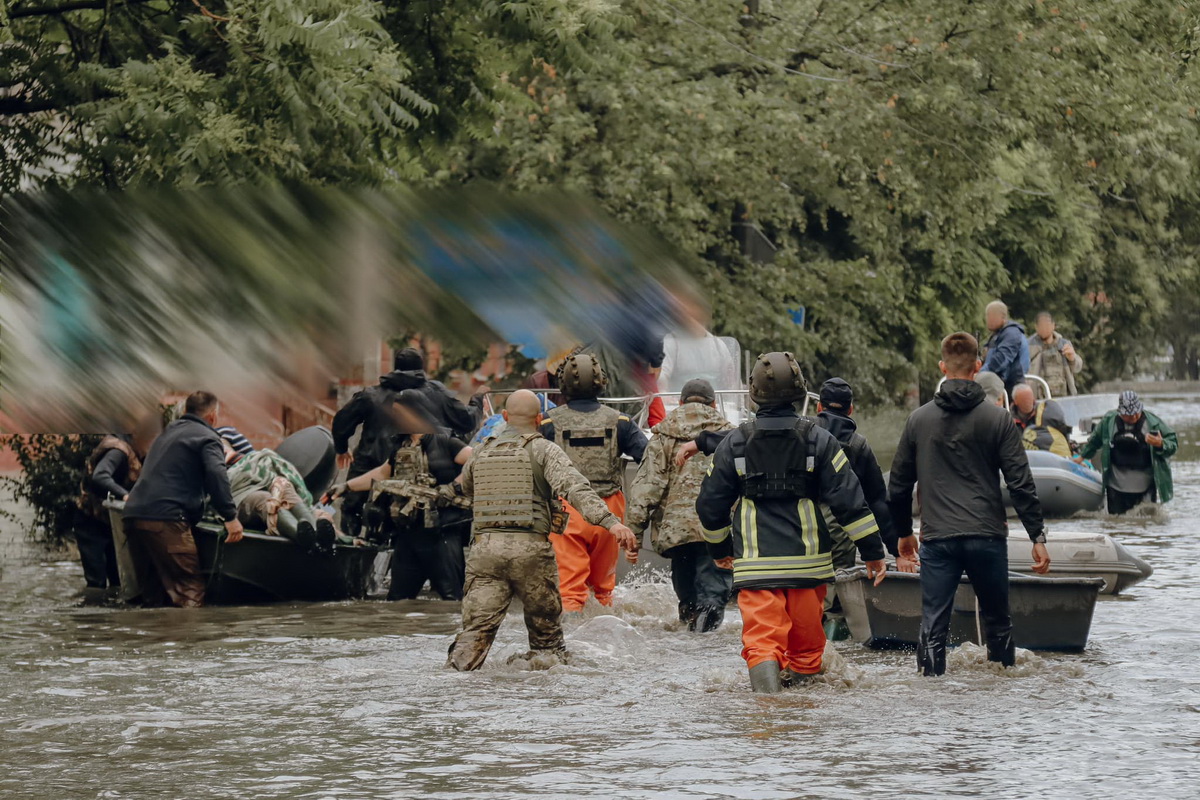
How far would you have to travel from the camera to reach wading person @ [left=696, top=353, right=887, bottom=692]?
28.8 feet

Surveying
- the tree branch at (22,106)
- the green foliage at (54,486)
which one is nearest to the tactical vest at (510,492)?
the green foliage at (54,486)

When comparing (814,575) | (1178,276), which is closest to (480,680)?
(814,575)

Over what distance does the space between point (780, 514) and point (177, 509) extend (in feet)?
20.5

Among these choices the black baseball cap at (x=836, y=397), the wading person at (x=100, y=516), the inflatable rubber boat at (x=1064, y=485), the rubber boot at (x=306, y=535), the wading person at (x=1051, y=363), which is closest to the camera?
the black baseball cap at (x=836, y=397)

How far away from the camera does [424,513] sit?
13500 millimetres

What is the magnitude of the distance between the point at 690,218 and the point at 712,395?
5445 mm

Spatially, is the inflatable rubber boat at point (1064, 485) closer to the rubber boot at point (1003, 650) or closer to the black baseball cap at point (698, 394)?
the black baseball cap at point (698, 394)

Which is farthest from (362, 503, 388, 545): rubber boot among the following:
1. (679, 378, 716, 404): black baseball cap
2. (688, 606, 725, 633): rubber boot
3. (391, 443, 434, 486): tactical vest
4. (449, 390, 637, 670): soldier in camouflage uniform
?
(449, 390, 637, 670): soldier in camouflage uniform

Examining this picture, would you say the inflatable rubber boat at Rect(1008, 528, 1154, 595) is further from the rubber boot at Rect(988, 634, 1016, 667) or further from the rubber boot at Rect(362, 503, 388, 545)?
the rubber boot at Rect(362, 503, 388, 545)

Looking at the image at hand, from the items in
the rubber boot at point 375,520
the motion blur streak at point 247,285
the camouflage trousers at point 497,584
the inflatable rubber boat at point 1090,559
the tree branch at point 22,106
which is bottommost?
the inflatable rubber boat at point 1090,559

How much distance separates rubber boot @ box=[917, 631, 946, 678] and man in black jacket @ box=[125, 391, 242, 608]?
19.5 ft

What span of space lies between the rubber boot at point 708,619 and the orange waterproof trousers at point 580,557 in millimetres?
679

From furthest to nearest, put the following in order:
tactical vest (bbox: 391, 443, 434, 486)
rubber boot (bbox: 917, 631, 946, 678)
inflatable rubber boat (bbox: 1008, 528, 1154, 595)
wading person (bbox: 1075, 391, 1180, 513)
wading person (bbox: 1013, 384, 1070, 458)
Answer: wading person (bbox: 1075, 391, 1180, 513) < wading person (bbox: 1013, 384, 1070, 458) < tactical vest (bbox: 391, 443, 434, 486) < inflatable rubber boat (bbox: 1008, 528, 1154, 595) < rubber boot (bbox: 917, 631, 946, 678)

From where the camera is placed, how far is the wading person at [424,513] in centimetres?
1348
